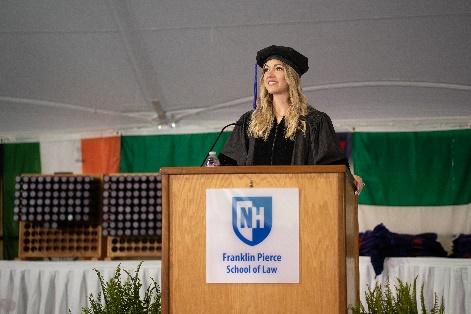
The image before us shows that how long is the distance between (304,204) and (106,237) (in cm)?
298

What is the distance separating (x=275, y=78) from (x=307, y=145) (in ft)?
0.97

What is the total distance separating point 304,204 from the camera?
6.30 feet

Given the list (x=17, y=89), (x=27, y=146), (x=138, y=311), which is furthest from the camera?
(x=27, y=146)

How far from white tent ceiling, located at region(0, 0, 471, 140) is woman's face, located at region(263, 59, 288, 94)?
4.79 ft

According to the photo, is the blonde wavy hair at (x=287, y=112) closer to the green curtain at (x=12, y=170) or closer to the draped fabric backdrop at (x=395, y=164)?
the draped fabric backdrop at (x=395, y=164)

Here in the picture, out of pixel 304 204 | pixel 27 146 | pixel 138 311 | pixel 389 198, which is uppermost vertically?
pixel 27 146

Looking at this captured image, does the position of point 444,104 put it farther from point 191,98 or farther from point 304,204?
point 304,204

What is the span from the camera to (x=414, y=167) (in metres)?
5.76

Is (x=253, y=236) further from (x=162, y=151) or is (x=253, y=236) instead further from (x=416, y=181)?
(x=162, y=151)

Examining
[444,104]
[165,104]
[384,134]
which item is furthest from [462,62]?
[165,104]

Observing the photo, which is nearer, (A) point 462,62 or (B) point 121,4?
(B) point 121,4

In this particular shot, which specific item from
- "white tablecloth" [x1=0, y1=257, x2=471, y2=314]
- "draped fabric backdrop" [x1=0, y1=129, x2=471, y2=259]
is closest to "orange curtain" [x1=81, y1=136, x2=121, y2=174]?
"draped fabric backdrop" [x1=0, y1=129, x2=471, y2=259]

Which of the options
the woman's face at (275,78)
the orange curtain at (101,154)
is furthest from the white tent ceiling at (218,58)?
the woman's face at (275,78)

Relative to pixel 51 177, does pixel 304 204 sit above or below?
below
